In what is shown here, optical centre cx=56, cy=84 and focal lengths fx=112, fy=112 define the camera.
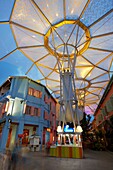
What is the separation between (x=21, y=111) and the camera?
643 inches

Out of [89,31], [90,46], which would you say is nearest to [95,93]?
[90,46]

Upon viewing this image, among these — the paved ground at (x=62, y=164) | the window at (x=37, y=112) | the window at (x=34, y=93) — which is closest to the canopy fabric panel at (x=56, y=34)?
the window at (x=34, y=93)

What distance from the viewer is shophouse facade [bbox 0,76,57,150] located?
15.1m

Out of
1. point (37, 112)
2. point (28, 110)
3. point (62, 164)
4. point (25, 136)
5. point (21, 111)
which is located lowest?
point (62, 164)

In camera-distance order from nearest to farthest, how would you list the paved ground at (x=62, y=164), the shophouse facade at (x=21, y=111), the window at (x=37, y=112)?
1. the paved ground at (x=62, y=164)
2. the shophouse facade at (x=21, y=111)
3. the window at (x=37, y=112)

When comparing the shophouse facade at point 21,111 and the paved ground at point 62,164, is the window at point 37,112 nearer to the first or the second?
the shophouse facade at point 21,111

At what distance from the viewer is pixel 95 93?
23.4 meters

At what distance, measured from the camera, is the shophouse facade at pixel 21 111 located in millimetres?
15106

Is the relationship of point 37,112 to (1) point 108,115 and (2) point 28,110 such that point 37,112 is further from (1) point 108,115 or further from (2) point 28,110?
(1) point 108,115

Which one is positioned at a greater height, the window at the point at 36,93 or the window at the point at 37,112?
the window at the point at 36,93

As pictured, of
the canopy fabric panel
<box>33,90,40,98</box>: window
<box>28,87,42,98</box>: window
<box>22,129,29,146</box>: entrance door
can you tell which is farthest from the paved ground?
<box>33,90,40,98</box>: window

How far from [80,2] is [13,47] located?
25.3 feet

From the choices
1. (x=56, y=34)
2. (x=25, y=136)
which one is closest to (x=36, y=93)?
(x=25, y=136)

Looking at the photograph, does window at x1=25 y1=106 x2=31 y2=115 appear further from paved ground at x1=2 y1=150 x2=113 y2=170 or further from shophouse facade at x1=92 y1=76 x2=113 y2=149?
paved ground at x1=2 y1=150 x2=113 y2=170
